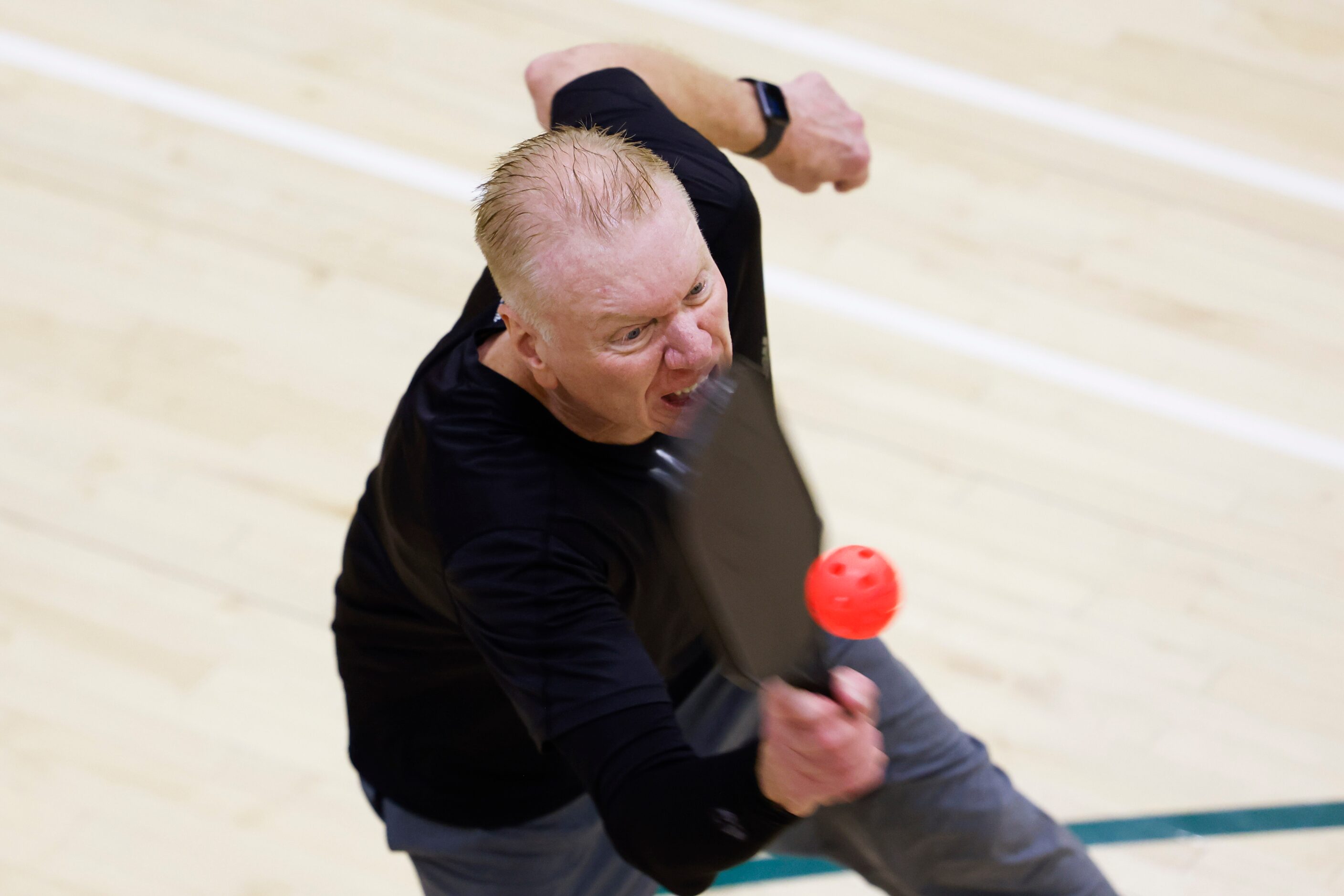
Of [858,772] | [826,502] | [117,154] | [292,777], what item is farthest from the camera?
[117,154]

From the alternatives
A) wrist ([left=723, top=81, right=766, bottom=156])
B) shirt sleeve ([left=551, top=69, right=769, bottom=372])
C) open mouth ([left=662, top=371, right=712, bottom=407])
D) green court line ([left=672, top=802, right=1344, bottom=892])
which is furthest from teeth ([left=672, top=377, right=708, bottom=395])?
green court line ([left=672, top=802, right=1344, bottom=892])

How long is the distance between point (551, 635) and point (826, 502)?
1752 millimetres

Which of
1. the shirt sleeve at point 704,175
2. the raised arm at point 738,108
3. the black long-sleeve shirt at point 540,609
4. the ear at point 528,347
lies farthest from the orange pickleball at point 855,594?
the raised arm at point 738,108

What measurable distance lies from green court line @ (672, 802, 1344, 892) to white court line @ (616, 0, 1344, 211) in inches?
70.5

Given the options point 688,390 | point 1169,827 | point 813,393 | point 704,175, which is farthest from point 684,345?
point 813,393

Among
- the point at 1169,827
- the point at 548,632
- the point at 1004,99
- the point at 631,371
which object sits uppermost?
the point at 631,371

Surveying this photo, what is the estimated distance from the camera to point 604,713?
167cm

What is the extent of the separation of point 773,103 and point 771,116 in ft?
0.11

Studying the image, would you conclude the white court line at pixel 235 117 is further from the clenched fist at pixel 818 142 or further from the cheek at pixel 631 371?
the cheek at pixel 631 371

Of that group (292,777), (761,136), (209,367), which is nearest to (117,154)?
(209,367)

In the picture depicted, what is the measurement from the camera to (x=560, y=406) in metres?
1.87

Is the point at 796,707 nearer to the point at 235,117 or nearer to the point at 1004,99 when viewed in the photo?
Result: the point at 1004,99

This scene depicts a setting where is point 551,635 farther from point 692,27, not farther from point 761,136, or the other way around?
point 692,27

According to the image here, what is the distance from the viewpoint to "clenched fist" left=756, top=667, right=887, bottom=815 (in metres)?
1.43
